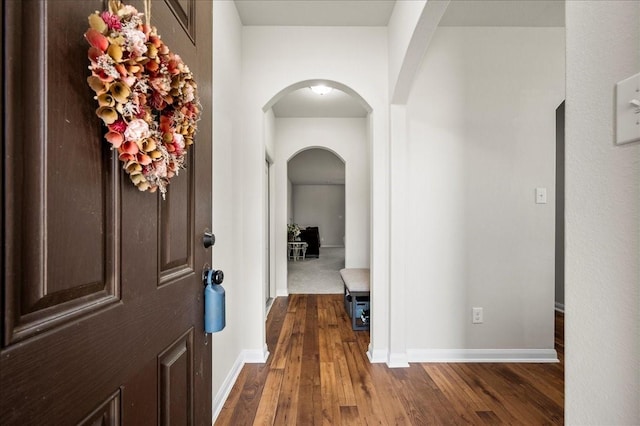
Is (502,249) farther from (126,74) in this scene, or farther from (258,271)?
(126,74)

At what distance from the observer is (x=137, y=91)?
545mm

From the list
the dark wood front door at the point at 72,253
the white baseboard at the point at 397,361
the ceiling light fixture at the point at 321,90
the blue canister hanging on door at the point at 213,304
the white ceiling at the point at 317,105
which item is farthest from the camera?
the white ceiling at the point at 317,105

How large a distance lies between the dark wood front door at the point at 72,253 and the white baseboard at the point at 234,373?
1213mm

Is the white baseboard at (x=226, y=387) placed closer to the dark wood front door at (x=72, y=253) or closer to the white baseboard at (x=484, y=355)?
the dark wood front door at (x=72, y=253)

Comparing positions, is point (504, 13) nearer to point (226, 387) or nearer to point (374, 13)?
point (374, 13)

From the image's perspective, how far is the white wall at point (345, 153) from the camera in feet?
14.6

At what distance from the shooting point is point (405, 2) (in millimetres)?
1959

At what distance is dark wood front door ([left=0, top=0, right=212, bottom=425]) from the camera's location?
0.40 metres

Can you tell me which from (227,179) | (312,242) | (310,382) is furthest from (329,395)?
(312,242)

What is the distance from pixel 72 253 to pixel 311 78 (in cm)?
232

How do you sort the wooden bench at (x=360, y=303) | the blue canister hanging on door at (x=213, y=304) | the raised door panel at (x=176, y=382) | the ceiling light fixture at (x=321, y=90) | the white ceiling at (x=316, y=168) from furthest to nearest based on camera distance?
the white ceiling at (x=316, y=168) → the ceiling light fixture at (x=321, y=90) → the wooden bench at (x=360, y=303) → the blue canister hanging on door at (x=213, y=304) → the raised door panel at (x=176, y=382)

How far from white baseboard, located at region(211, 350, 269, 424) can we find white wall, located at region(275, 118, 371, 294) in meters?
2.00

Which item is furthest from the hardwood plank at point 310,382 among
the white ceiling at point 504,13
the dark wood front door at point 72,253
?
the white ceiling at point 504,13

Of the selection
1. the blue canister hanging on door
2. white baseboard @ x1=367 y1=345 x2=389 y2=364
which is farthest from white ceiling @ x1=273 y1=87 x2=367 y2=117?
the blue canister hanging on door
